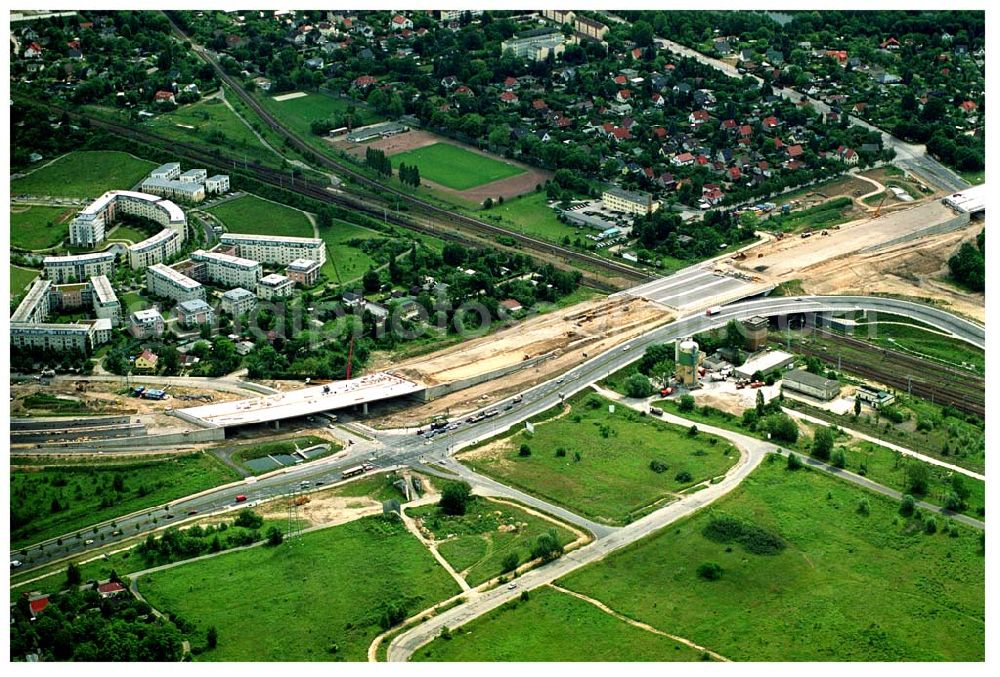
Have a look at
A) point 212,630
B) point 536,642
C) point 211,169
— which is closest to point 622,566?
point 536,642

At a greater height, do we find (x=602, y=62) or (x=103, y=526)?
(x=602, y=62)

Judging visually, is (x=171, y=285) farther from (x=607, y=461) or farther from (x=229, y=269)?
(x=607, y=461)

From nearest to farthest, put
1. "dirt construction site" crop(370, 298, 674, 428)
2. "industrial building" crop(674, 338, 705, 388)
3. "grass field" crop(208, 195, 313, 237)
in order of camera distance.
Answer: "dirt construction site" crop(370, 298, 674, 428) → "industrial building" crop(674, 338, 705, 388) → "grass field" crop(208, 195, 313, 237)

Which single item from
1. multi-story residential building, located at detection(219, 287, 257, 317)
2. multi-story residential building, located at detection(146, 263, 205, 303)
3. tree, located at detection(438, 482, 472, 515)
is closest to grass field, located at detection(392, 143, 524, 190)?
multi-story residential building, located at detection(219, 287, 257, 317)

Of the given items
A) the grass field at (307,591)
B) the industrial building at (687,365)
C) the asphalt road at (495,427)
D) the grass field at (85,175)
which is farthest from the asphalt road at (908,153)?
the grass field at (307,591)

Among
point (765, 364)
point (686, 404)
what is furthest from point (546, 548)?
point (765, 364)

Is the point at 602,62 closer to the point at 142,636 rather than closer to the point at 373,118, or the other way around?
the point at 373,118

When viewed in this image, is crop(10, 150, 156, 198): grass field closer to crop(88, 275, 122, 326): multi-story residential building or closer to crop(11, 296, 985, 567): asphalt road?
crop(88, 275, 122, 326): multi-story residential building
